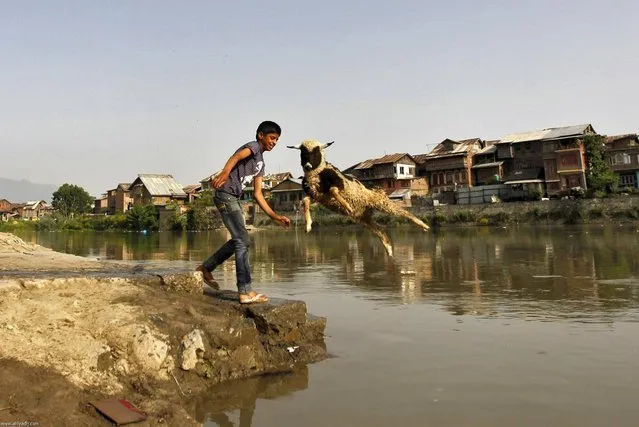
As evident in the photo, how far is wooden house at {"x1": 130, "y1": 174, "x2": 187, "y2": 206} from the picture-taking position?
9506 centimetres

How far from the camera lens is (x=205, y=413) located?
14.9 ft

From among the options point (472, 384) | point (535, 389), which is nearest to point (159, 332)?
point (472, 384)

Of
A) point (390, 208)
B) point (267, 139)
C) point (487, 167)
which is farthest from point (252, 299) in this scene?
point (487, 167)

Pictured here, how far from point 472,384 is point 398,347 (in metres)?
1.60

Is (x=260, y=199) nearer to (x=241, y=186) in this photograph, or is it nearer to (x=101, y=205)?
(x=241, y=186)

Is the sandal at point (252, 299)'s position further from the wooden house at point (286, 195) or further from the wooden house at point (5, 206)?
the wooden house at point (5, 206)

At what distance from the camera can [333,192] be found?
25.5ft

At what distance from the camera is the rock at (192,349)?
17.0 ft

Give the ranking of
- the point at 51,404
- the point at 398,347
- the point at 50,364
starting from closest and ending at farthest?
the point at 51,404 → the point at 50,364 → the point at 398,347

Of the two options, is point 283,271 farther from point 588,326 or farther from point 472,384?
point 472,384

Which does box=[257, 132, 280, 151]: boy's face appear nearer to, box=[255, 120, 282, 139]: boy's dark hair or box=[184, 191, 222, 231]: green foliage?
box=[255, 120, 282, 139]: boy's dark hair

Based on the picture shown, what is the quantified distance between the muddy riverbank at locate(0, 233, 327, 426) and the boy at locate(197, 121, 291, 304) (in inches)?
16.3

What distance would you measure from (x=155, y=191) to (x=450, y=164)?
56762 mm

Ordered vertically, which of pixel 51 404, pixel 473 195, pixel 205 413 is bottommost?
pixel 205 413
